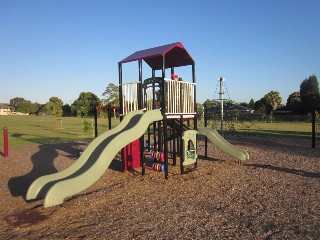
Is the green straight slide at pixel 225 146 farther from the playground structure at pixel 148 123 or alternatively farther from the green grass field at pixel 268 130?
the green grass field at pixel 268 130

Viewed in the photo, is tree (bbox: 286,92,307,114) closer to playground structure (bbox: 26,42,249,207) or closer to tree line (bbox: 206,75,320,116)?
tree line (bbox: 206,75,320,116)

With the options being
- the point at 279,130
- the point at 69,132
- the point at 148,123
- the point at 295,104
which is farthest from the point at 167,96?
the point at 295,104

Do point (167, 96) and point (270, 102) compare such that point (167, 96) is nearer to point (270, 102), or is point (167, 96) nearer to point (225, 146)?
point (225, 146)

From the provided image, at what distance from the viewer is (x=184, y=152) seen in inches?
370

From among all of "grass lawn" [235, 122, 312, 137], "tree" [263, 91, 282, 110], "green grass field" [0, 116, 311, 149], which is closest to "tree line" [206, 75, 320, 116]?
"tree" [263, 91, 282, 110]

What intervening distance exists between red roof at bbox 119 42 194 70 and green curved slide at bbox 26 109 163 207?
1.94 m

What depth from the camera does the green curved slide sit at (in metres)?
6.00

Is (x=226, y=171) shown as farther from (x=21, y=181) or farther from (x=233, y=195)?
(x=21, y=181)

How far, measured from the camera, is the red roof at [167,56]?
30.4 ft

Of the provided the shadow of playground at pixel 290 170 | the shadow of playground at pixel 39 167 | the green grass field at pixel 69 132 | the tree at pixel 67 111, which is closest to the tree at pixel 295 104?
the green grass field at pixel 69 132

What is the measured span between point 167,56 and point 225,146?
390cm

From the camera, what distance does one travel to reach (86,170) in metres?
6.66

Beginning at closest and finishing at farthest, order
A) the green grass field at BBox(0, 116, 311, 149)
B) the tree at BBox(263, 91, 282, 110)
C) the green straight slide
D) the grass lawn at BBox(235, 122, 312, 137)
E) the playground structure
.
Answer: the playground structure → the green straight slide → the green grass field at BBox(0, 116, 311, 149) → the grass lawn at BBox(235, 122, 312, 137) → the tree at BBox(263, 91, 282, 110)

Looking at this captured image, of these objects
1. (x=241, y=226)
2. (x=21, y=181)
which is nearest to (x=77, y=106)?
(x=21, y=181)
